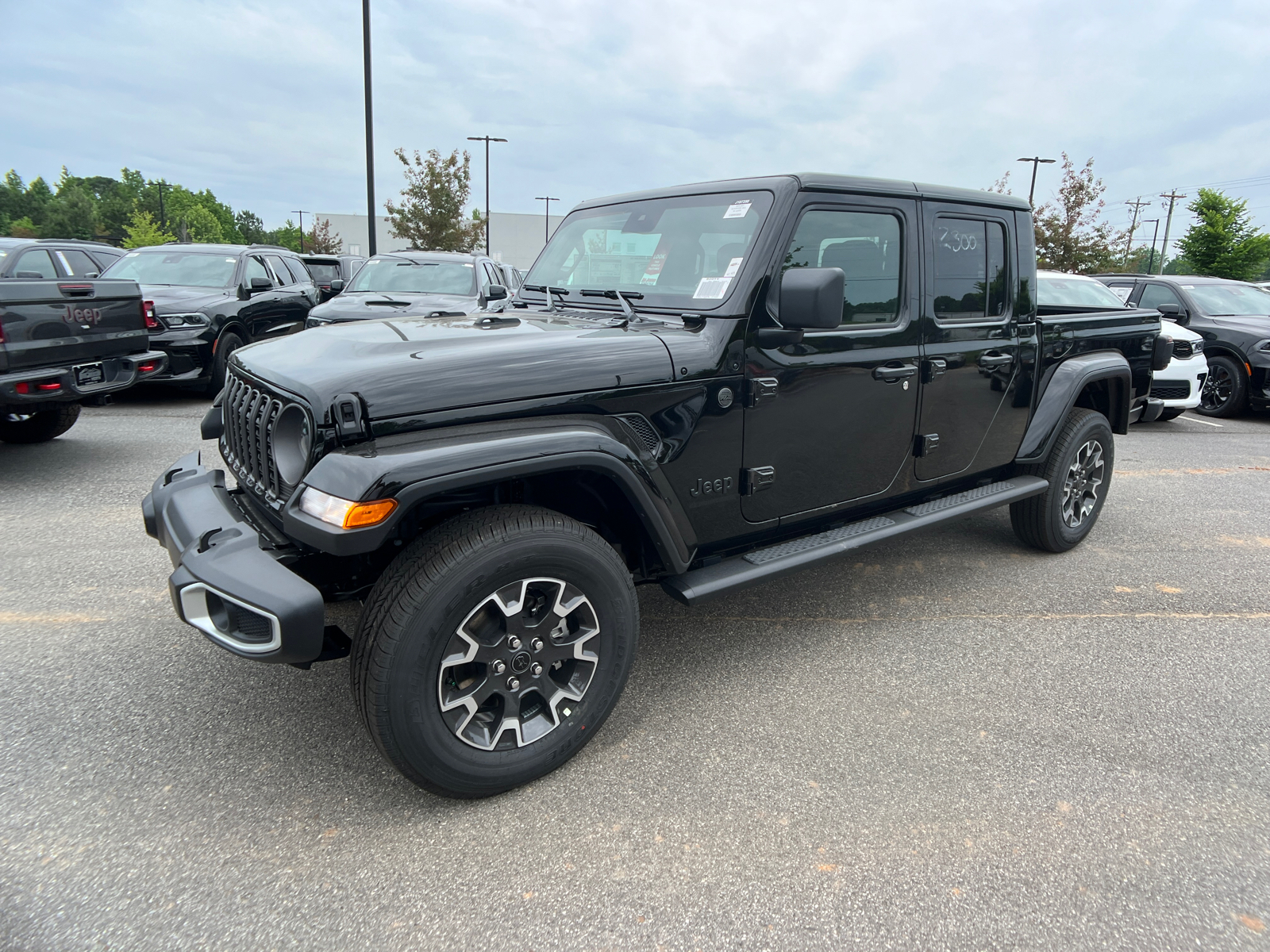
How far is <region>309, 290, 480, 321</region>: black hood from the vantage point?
818 centimetres

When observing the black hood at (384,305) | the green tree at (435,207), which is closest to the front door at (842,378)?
the black hood at (384,305)

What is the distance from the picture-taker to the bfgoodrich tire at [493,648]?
2186 mm

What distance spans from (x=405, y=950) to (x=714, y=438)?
1775 mm

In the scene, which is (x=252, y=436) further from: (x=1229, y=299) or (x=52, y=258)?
(x=1229, y=299)

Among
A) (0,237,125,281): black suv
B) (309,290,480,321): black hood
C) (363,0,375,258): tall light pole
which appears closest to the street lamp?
(363,0,375,258): tall light pole

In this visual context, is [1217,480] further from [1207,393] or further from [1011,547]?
[1207,393]

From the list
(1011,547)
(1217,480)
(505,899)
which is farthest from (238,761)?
(1217,480)

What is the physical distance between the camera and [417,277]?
989 centimetres

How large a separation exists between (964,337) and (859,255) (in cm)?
77

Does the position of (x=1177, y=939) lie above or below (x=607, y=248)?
below

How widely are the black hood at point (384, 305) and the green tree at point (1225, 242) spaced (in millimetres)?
36140

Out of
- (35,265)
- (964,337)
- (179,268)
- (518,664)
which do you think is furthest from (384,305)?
(518,664)

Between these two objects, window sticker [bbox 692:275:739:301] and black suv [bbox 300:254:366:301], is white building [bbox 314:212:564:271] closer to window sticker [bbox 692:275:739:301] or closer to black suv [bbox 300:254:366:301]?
black suv [bbox 300:254:366:301]

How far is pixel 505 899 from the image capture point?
208cm
